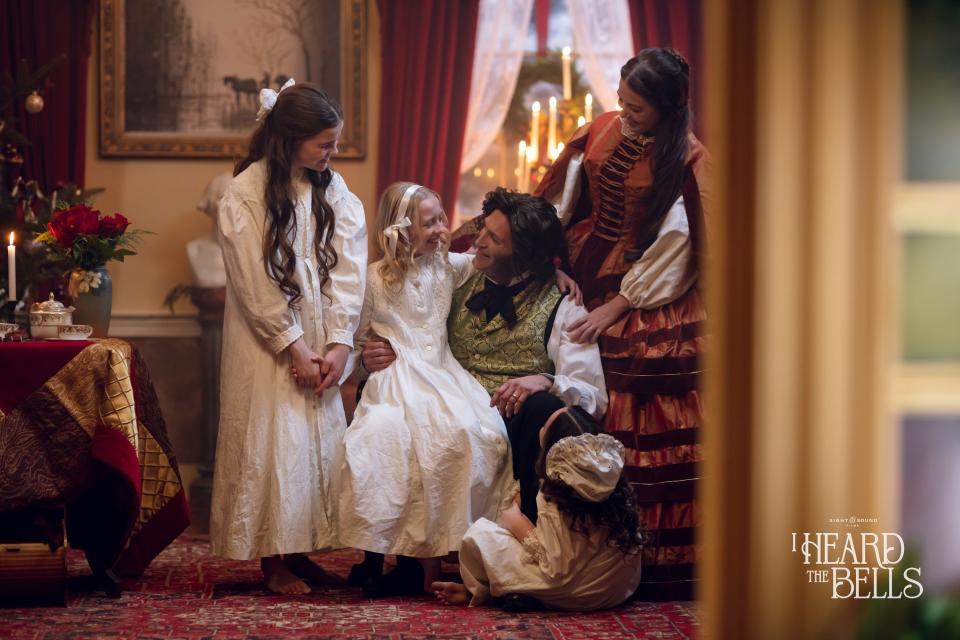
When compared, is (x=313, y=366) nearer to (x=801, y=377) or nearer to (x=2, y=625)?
(x=2, y=625)

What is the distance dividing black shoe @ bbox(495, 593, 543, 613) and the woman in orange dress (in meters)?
0.42

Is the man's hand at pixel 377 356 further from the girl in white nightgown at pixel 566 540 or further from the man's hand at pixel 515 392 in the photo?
the girl in white nightgown at pixel 566 540

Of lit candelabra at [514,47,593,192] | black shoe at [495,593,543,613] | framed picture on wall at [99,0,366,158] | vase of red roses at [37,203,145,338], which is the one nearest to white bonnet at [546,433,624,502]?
black shoe at [495,593,543,613]

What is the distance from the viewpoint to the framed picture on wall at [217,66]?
598 centimetres

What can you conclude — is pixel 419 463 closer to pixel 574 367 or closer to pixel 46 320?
pixel 574 367

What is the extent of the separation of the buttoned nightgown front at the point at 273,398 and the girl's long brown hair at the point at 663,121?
982 millimetres

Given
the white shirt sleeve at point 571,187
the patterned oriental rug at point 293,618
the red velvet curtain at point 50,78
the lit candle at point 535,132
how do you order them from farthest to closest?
the red velvet curtain at point 50,78, the lit candle at point 535,132, the white shirt sleeve at point 571,187, the patterned oriental rug at point 293,618

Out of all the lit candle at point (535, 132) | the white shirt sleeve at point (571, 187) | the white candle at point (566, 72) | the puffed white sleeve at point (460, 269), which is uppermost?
the white candle at point (566, 72)

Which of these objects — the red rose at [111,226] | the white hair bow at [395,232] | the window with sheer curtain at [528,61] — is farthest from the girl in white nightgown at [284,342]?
the window with sheer curtain at [528,61]

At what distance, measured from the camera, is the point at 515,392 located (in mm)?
3750

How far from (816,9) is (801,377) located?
308mm

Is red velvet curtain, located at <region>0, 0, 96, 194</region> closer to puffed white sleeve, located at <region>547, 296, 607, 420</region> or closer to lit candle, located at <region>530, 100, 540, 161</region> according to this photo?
lit candle, located at <region>530, 100, 540, 161</region>

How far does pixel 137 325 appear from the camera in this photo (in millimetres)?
6023

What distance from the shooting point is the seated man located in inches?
153
